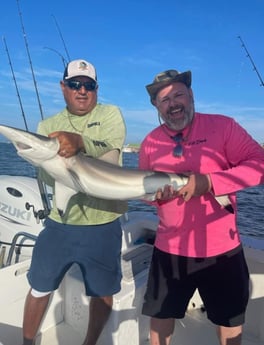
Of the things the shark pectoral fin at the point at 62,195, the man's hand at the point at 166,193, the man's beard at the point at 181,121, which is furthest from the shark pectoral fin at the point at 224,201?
the shark pectoral fin at the point at 62,195

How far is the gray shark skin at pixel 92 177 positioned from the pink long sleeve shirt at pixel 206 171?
143 mm

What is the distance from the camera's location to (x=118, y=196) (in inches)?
103

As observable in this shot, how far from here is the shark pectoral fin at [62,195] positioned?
265cm

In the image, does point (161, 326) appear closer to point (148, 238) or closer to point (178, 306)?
point (178, 306)

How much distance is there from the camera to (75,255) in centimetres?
291

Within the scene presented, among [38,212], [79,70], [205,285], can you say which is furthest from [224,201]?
[38,212]

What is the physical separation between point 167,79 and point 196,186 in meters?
0.90

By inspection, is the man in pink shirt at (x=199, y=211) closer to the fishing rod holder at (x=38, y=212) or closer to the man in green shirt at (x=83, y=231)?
the man in green shirt at (x=83, y=231)

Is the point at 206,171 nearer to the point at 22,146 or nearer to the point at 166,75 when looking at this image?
the point at 166,75

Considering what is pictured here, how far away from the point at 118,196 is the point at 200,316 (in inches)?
93.3

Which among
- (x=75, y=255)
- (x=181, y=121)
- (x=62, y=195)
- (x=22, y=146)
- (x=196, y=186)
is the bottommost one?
(x=75, y=255)

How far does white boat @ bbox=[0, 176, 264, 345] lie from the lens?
3.23 metres

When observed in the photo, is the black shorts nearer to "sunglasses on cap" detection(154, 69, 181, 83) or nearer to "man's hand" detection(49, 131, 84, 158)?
"man's hand" detection(49, 131, 84, 158)

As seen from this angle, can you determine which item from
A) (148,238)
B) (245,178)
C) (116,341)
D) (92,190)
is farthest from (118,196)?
(148,238)
